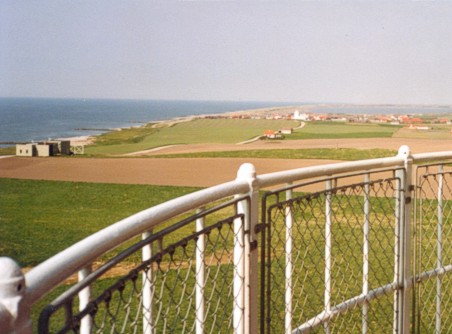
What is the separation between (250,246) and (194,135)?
44370 millimetres

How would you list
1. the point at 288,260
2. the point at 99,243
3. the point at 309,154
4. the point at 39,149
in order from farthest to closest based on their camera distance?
1. the point at 39,149
2. the point at 309,154
3. the point at 288,260
4. the point at 99,243

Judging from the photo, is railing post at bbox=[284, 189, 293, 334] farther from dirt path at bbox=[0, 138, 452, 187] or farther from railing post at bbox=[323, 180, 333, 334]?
dirt path at bbox=[0, 138, 452, 187]

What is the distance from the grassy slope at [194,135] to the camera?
40.8 meters

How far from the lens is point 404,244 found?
3.61 m

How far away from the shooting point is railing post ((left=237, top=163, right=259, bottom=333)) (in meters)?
2.48

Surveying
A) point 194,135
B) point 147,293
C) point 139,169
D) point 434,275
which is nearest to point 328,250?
point 434,275

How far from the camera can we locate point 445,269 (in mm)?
4043

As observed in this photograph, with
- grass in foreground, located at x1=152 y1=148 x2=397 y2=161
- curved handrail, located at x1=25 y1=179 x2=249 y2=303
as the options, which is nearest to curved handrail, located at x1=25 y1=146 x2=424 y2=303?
curved handrail, located at x1=25 y1=179 x2=249 y2=303

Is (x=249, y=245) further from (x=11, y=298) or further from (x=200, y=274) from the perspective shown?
(x=11, y=298)

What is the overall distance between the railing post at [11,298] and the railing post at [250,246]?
1.39 metres

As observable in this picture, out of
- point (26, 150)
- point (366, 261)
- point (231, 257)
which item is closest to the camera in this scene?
point (231, 257)

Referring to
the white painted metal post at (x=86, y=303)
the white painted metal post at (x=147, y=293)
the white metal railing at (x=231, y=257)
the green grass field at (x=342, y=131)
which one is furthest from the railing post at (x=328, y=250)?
the green grass field at (x=342, y=131)

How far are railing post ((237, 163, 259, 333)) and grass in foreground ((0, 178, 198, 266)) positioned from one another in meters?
6.82

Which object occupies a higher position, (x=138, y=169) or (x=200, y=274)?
(x=200, y=274)
